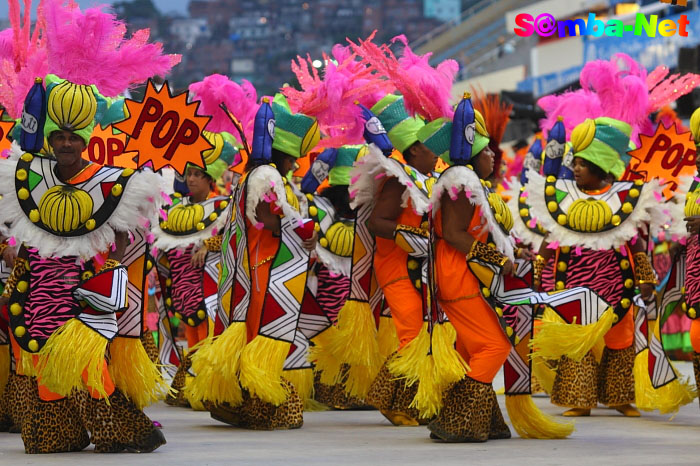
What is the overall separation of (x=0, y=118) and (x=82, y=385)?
9.81ft

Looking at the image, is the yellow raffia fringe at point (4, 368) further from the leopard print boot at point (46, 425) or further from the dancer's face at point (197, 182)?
the dancer's face at point (197, 182)

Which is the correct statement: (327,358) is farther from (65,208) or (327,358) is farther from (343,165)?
(65,208)

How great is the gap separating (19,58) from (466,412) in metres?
3.34

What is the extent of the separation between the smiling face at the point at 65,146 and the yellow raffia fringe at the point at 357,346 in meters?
2.70

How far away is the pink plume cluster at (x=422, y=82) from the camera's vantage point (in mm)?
8219

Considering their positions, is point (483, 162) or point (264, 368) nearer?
point (483, 162)

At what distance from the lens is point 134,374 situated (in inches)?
268

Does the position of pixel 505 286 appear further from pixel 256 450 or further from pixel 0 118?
pixel 0 118

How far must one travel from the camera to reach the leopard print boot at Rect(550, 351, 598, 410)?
9.10m

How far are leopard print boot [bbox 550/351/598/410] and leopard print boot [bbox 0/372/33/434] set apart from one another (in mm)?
3573

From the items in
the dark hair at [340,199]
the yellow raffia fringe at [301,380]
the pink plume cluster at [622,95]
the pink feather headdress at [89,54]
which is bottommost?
the yellow raffia fringe at [301,380]

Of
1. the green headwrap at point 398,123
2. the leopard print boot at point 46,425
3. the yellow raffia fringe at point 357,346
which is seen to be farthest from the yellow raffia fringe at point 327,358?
the leopard print boot at point 46,425

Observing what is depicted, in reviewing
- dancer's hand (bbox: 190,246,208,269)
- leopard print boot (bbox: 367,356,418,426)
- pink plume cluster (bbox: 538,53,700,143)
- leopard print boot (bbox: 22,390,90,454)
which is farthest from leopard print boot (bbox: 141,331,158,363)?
pink plume cluster (bbox: 538,53,700,143)

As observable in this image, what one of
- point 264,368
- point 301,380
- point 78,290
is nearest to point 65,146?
point 78,290
